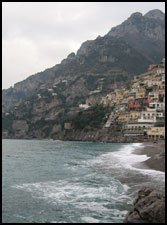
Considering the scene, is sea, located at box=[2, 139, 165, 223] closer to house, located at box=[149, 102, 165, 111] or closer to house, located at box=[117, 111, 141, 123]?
house, located at box=[149, 102, 165, 111]

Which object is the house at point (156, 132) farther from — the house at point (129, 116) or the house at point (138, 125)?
the house at point (129, 116)

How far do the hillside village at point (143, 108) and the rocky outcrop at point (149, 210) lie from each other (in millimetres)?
100393

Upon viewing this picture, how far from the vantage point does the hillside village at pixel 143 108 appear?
11681 centimetres

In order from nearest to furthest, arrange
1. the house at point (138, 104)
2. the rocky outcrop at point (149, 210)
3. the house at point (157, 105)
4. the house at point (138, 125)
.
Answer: the rocky outcrop at point (149, 210) → the house at point (138, 125) → the house at point (157, 105) → the house at point (138, 104)

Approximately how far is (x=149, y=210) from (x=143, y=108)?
124 metres

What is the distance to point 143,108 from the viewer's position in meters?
134

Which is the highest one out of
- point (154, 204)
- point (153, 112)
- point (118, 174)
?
point (153, 112)

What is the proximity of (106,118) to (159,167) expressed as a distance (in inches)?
4172

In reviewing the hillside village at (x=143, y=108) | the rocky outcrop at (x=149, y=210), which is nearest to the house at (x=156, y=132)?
the hillside village at (x=143, y=108)

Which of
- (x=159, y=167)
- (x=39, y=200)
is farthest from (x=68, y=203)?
(x=159, y=167)

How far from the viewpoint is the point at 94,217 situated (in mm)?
16500

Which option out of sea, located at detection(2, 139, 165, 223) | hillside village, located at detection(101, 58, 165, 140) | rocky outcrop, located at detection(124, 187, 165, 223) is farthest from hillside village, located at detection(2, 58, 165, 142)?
rocky outcrop, located at detection(124, 187, 165, 223)

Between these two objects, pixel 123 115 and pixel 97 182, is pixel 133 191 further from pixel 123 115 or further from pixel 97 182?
pixel 123 115

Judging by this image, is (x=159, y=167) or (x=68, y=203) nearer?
(x=68, y=203)
